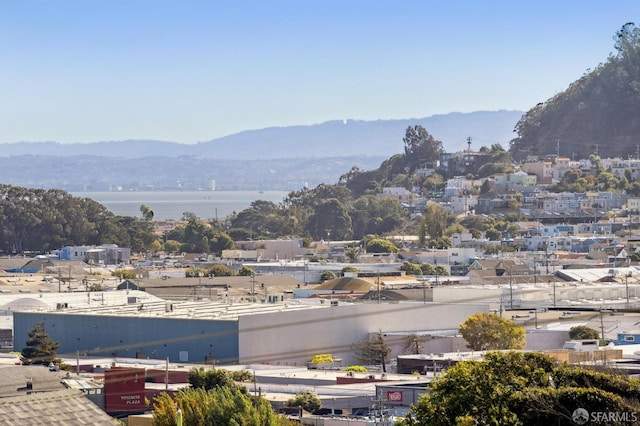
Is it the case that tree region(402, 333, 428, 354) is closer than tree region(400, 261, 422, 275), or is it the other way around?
tree region(402, 333, 428, 354)

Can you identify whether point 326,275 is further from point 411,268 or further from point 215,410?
point 215,410

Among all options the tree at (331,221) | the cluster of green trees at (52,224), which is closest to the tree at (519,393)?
the cluster of green trees at (52,224)

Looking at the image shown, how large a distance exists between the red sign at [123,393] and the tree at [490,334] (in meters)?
11.0

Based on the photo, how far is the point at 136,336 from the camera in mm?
31562

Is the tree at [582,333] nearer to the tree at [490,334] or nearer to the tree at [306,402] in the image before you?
the tree at [490,334]

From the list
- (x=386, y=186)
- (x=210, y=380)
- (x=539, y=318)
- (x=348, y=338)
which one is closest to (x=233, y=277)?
(x=539, y=318)

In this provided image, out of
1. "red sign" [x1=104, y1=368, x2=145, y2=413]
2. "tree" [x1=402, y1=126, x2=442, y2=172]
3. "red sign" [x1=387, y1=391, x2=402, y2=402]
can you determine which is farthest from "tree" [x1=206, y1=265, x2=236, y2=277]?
"tree" [x1=402, y1=126, x2=442, y2=172]

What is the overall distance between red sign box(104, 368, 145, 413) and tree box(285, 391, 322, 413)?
1885 millimetres

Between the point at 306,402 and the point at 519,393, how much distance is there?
23.3ft

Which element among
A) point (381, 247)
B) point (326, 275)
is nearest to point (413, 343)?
point (326, 275)

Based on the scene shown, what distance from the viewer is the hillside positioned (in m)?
112

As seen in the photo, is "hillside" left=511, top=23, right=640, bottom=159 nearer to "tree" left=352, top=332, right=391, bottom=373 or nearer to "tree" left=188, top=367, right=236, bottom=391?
"tree" left=352, top=332, right=391, bottom=373

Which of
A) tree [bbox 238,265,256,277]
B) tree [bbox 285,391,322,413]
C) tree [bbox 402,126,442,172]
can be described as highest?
tree [bbox 402,126,442,172]

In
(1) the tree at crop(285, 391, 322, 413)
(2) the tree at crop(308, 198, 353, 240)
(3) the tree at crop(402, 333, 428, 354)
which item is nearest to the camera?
(1) the tree at crop(285, 391, 322, 413)
